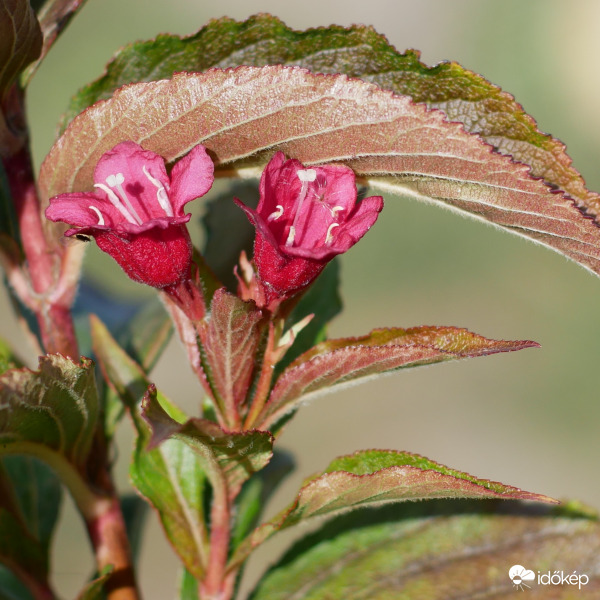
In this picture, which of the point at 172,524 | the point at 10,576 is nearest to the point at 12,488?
the point at 10,576

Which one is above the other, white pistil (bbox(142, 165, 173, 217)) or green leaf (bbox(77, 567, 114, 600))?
white pistil (bbox(142, 165, 173, 217))

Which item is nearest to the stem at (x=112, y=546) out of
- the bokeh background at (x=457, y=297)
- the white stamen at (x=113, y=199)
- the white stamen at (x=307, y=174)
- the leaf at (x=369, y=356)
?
the leaf at (x=369, y=356)

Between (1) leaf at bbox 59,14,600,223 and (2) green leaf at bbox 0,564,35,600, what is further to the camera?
(2) green leaf at bbox 0,564,35,600

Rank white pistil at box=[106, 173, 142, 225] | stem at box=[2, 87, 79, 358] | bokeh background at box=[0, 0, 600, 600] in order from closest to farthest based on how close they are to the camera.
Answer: white pistil at box=[106, 173, 142, 225]
stem at box=[2, 87, 79, 358]
bokeh background at box=[0, 0, 600, 600]

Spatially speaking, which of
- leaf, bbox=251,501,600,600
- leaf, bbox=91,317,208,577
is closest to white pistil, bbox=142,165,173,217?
leaf, bbox=91,317,208,577

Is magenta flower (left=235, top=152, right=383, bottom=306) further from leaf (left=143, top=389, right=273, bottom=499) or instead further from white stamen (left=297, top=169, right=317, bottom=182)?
leaf (left=143, top=389, right=273, bottom=499)

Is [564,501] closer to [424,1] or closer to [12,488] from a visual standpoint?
[12,488]
